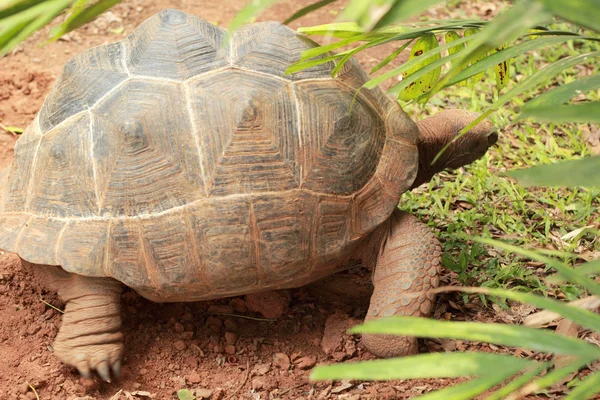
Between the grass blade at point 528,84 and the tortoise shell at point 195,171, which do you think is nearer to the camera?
the grass blade at point 528,84

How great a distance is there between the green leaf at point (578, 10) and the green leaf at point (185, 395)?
240cm

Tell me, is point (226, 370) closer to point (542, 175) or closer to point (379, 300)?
point (379, 300)

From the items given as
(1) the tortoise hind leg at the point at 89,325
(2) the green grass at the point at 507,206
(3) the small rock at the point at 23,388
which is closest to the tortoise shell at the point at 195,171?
(1) the tortoise hind leg at the point at 89,325

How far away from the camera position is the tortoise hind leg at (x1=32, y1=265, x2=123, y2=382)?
10.1ft

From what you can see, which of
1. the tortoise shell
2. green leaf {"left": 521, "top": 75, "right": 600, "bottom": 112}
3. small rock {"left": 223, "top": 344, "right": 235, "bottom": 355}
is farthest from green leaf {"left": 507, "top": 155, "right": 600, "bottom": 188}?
small rock {"left": 223, "top": 344, "right": 235, "bottom": 355}

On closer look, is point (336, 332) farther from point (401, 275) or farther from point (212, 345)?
point (212, 345)

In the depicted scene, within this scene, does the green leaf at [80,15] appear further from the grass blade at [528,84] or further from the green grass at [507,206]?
the green grass at [507,206]

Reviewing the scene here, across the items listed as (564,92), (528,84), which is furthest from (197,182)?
(564,92)

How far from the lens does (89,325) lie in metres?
3.13

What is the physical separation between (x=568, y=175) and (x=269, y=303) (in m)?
2.37

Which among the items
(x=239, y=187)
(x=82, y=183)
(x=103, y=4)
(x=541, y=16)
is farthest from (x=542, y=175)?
(x=82, y=183)

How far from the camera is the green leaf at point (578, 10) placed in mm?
1368

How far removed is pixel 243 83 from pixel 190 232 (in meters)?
0.75

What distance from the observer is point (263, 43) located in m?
3.18
